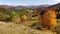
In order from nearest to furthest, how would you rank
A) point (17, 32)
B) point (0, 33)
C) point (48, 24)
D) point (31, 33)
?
point (0, 33) < point (17, 32) < point (31, 33) < point (48, 24)

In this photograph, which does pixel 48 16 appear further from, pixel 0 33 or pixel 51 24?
pixel 0 33

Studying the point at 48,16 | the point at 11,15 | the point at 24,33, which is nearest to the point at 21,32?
the point at 24,33

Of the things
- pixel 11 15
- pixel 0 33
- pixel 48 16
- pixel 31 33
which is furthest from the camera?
pixel 11 15

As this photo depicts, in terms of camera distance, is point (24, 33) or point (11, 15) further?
point (11, 15)

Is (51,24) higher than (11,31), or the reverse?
(11,31)

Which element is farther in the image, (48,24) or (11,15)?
(11,15)

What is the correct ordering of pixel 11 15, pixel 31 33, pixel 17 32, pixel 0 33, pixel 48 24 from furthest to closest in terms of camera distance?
pixel 11 15 → pixel 48 24 → pixel 31 33 → pixel 17 32 → pixel 0 33

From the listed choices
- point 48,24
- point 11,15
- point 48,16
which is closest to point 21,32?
point 48,24

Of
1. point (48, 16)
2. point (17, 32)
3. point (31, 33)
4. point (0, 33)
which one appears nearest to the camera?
point (0, 33)

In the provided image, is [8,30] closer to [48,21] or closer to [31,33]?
[31,33]
